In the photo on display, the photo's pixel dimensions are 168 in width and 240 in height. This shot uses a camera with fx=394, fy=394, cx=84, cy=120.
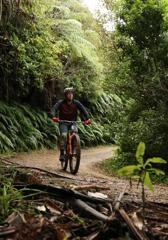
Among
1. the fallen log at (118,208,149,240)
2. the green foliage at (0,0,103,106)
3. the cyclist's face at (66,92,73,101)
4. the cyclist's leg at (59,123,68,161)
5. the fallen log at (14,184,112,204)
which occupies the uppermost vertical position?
the green foliage at (0,0,103,106)

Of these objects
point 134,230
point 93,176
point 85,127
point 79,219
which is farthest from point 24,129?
point 134,230

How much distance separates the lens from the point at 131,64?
11.8m

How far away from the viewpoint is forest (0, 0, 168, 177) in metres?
10.9

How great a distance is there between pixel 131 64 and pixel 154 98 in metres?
1.45

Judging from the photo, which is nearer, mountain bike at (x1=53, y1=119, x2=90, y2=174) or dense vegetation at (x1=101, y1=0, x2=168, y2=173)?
mountain bike at (x1=53, y1=119, x2=90, y2=174)

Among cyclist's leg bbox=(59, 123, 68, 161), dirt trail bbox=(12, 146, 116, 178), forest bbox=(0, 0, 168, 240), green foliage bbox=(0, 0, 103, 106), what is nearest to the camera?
forest bbox=(0, 0, 168, 240)

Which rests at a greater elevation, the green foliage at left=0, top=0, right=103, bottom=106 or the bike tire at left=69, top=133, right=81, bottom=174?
the green foliage at left=0, top=0, right=103, bottom=106

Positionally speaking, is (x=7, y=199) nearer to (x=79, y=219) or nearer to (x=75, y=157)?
(x=79, y=219)

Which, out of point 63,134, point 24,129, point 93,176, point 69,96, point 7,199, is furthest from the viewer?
point 24,129

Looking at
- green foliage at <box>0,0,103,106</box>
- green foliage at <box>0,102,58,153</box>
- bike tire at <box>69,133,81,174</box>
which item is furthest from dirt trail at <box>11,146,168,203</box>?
green foliage at <box>0,0,103,106</box>

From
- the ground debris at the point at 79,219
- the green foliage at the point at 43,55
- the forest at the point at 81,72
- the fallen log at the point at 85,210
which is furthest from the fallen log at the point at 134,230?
the green foliage at the point at 43,55

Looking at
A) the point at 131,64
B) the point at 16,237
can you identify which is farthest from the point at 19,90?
the point at 16,237

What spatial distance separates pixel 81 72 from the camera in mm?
18562

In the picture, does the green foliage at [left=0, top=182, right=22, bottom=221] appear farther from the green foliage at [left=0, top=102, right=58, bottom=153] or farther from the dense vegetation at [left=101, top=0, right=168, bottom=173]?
Answer: the green foliage at [left=0, top=102, right=58, bottom=153]
